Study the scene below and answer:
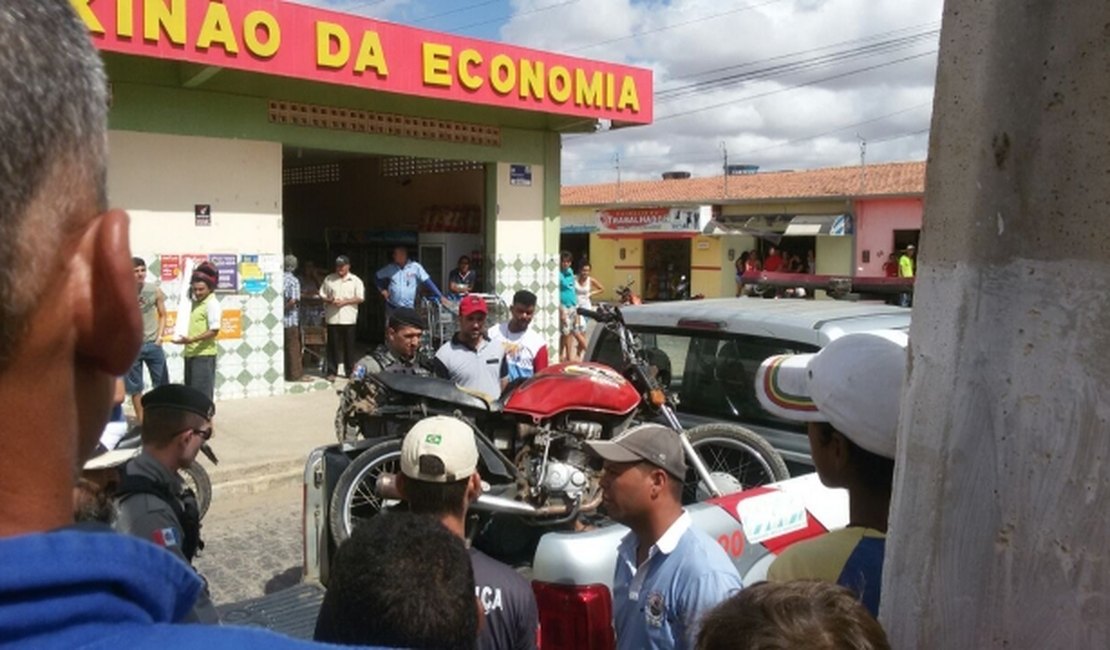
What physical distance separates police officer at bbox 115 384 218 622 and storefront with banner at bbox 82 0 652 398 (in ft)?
24.3

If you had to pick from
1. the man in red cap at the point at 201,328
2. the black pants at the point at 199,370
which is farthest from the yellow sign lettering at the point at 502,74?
the black pants at the point at 199,370

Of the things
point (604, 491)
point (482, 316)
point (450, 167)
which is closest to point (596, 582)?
point (604, 491)

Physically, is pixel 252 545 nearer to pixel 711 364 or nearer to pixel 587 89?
pixel 711 364

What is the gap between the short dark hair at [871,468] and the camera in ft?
7.52

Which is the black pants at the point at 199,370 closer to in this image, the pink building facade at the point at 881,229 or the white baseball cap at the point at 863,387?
the white baseball cap at the point at 863,387

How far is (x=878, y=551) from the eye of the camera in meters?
2.09

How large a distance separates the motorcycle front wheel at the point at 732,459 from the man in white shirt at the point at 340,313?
871 centimetres

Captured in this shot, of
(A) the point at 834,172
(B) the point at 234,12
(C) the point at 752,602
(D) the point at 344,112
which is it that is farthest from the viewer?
(A) the point at 834,172

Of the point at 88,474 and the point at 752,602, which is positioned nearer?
the point at 752,602

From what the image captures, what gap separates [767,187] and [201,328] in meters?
32.3

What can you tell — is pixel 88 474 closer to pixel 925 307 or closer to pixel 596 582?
pixel 596 582

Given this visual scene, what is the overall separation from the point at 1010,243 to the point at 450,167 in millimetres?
15529

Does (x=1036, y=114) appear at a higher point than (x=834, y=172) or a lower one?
lower

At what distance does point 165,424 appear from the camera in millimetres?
3705
